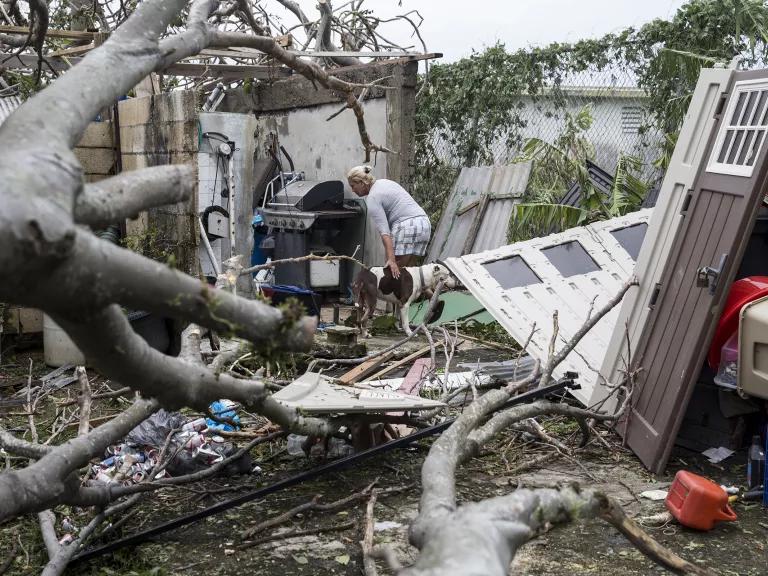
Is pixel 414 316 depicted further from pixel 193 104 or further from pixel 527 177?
pixel 193 104

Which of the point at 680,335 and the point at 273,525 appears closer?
the point at 273,525

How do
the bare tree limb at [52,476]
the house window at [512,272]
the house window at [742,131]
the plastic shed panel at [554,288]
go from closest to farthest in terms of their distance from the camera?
the bare tree limb at [52,476] → the house window at [742,131] → the plastic shed panel at [554,288] → the house window at [512,272]

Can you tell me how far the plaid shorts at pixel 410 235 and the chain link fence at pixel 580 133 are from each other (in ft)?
5.86

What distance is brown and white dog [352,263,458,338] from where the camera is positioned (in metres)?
8.89

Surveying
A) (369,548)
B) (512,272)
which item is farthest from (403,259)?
(369,548)

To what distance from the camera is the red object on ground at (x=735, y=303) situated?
4801mm

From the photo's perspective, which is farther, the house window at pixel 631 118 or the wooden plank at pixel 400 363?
the house window at pixel 631 118

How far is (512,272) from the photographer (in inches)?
288

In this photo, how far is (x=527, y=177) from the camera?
33.3 feet

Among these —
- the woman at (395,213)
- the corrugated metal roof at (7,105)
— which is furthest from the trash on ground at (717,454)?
the corrugated metal roof at (7,105)

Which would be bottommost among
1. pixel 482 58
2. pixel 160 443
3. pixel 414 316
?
pixel 414 316

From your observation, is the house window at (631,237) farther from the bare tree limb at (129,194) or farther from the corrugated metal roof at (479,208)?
the bare tree limb at (129,194)

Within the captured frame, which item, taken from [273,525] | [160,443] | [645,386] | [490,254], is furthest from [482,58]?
[273,525]

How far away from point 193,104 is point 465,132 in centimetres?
471
